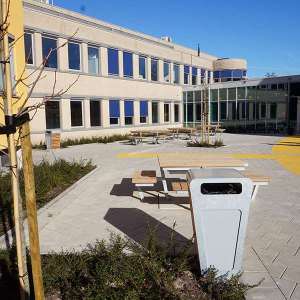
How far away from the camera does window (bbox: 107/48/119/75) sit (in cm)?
2680

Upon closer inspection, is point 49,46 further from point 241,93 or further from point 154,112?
point 241,93

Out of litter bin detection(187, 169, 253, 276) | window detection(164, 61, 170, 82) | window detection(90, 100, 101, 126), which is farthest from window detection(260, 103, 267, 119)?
litter bin detection(187, 169, 253, 276)

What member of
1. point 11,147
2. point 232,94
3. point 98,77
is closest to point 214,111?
point 232,94

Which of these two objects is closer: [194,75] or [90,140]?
[90,140]

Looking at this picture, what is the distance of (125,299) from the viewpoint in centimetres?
349

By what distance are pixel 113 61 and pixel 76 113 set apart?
549 centimetres

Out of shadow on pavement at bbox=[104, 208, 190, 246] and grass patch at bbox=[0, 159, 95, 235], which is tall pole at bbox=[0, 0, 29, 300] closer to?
shadow on pavement at bbox=[104, 208, 190, 246]

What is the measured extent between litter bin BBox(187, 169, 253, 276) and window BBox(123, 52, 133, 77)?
2508 cm

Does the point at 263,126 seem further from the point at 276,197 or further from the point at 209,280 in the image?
the point at 209,280

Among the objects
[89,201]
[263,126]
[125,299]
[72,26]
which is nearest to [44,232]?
[89,201]

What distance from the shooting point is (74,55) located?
2402 cm

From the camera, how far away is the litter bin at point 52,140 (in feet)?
64.1

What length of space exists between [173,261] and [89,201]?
4301mm

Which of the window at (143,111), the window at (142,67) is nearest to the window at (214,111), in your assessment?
the window at (143,111)
